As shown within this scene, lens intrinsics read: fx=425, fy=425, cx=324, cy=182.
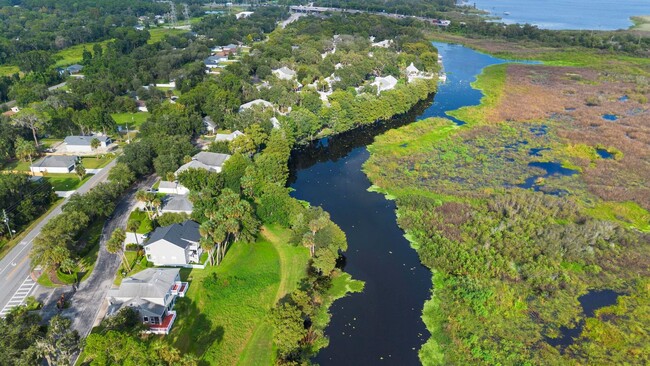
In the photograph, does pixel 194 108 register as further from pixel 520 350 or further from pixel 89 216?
pixel 520 350

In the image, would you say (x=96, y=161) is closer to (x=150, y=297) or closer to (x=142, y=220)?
(x=142, y=220)

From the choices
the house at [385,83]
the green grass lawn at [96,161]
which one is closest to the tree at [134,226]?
the green grass lawn at [96,161]

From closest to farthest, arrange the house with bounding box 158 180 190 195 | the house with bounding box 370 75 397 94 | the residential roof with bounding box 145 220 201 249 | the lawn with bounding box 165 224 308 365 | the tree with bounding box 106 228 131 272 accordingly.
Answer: the lawn with bounding box 165 224 308 365
the tree with bounding box 106 228 131 272
the residential roof with bounding box 145 220 201 249
the house with bounding box 158 180 190 195
the house with bounding box 370 75 397 94

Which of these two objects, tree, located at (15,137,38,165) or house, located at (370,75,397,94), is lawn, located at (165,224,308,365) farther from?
house, located at (370,75,397,94)

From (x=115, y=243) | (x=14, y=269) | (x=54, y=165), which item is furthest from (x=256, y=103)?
(x=14, y=269)

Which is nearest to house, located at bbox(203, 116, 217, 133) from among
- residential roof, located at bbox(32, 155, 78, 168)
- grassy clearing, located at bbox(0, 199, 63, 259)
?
residential roof, located at bbox(32, 155, 78, 168)

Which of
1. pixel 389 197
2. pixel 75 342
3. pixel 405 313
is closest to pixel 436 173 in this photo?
pixel 389 197

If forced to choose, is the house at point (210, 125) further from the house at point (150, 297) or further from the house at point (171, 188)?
the house at point (150, 297)
